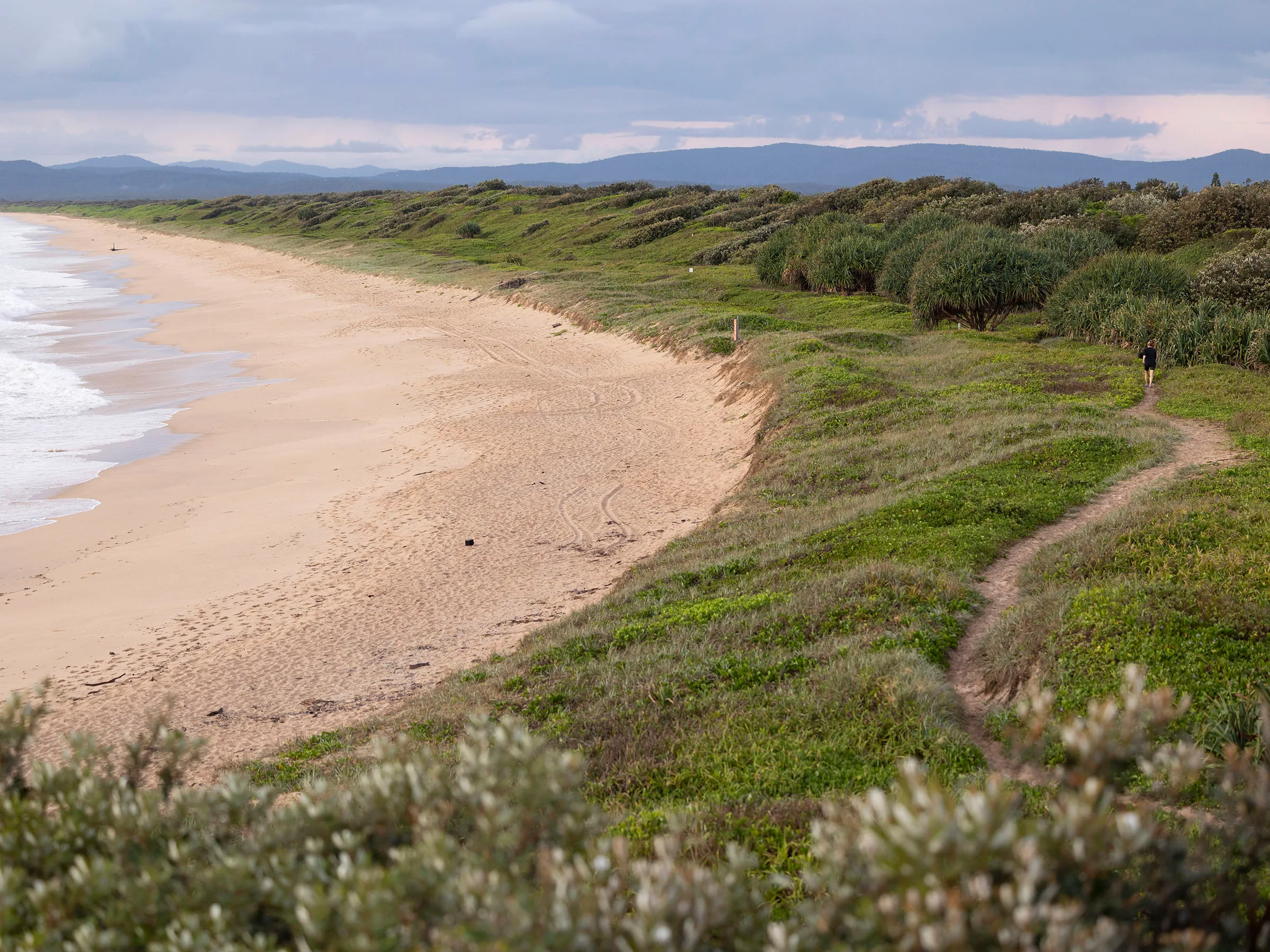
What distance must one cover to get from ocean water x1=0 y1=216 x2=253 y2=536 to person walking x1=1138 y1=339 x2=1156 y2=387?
70.8 ft

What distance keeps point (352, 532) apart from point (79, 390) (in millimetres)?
18198

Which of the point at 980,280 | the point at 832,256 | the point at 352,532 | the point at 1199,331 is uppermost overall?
the point at 832,256

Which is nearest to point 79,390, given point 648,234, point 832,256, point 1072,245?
point 832,256

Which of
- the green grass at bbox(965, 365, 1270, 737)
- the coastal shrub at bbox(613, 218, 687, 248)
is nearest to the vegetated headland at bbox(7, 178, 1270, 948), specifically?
the green grass at bbox(965, 365, 1270, 737)

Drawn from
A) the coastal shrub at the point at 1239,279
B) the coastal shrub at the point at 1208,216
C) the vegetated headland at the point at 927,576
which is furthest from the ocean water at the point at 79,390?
the coastal shrub at the point at 1208,216

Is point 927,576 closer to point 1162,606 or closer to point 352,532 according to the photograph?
point 1162,606

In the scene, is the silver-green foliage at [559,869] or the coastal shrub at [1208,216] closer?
the silver-green foliage at [559,869]

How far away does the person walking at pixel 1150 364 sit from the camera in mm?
18609

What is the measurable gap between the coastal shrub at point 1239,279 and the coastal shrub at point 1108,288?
1.84ft

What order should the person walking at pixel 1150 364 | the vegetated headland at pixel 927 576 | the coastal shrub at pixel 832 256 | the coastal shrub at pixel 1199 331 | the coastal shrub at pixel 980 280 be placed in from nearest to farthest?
→ the vegetated headland at pixel 927 576
the person walking at pixel 1150 364
the coastal shrub at pixel 1199 331
the coastal shrub at pixel 980 280
the coastal shrub at pixel 832 256

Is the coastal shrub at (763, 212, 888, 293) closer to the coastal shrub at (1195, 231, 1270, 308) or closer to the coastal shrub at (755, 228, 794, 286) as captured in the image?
the coastal shrub at (755, 228, 794, 286)

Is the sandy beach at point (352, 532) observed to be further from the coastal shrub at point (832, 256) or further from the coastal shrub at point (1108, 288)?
the coastal shrub at point (832, 256)

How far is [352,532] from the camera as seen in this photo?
1662 centimetres

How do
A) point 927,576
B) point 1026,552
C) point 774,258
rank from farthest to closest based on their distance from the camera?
point 774,258, point 1026,552, point 927,576
